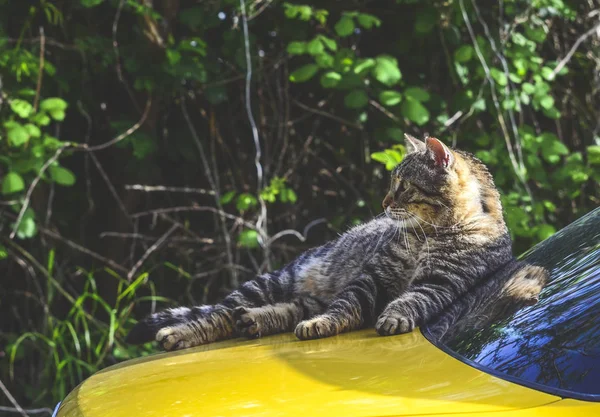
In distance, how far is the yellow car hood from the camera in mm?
1452

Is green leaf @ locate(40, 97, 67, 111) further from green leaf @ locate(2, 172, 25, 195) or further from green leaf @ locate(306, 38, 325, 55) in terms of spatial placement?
green leaf @ locate(306, 38, 325, 55)

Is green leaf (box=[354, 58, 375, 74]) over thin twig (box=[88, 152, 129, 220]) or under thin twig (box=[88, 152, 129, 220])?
over

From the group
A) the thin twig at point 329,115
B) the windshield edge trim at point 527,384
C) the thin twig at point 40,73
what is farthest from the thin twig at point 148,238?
the windshield edge trim at point 527,384

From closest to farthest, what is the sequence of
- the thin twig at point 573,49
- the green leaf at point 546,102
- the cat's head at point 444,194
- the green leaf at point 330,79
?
the cat's head at point 444,194 → the green leaf at point 330,79 → the green leaf at point 546,102 → the thin twig at point 573,49

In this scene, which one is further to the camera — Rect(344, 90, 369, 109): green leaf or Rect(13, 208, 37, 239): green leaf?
Rect(344, 90, 369, 109): green leaf

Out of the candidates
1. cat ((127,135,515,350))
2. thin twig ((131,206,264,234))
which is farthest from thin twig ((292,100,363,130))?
cat ((127,135,515,350))

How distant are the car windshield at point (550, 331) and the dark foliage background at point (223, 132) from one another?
2688mm

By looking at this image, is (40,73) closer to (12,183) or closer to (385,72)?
(12,183)

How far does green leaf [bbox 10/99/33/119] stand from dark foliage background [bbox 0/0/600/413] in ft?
0.06

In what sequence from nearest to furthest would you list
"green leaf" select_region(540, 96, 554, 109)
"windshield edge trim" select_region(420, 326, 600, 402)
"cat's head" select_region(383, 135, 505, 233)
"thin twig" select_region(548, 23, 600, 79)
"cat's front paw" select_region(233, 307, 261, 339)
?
"windshield edge trim" select_region(420, 326, 600, 402), "cat's front paw" select_region(233, 307, 261, 339), "cat's head" select_region(383, 135, 505, 233), "green leaf" select_region(540, 96, 554, 109), "thin twig" select_region(548, 23, 600, 79)

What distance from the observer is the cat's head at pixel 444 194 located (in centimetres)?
319

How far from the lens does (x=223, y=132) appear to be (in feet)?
19.2

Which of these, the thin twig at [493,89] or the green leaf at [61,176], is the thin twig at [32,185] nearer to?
the green leaf at [61,176]

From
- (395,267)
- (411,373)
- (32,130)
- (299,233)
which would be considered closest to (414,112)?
(299,233)
